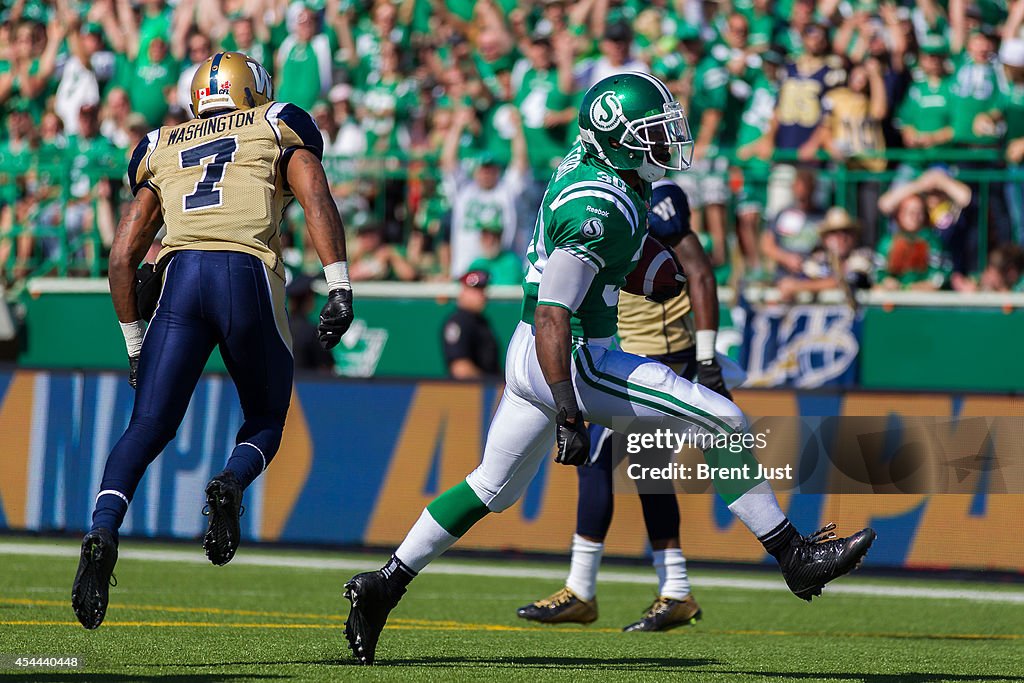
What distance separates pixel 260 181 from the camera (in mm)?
6133

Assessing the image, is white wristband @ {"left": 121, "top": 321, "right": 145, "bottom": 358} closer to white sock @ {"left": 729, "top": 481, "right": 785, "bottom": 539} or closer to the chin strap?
the chin strap

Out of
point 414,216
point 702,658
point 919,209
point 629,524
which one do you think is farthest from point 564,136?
point 702,658

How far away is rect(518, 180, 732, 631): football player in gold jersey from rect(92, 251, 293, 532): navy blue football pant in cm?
215

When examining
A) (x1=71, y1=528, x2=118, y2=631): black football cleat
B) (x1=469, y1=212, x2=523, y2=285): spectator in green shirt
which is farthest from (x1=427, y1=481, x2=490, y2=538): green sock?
(x1=469, y1=212, x2=523, y2=285): spectator in green shirt

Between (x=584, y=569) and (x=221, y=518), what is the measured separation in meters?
2.50

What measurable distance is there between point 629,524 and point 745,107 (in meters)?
4.79

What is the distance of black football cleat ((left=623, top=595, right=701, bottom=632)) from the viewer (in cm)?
769

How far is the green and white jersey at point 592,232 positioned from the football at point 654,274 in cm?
8

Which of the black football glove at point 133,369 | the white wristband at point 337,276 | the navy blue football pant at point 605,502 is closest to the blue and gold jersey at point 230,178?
the white wristband at point 337,276

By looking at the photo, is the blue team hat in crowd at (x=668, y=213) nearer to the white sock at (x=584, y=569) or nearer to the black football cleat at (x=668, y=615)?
the white sock at (x=584, y=569)

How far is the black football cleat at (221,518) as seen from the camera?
5773mm

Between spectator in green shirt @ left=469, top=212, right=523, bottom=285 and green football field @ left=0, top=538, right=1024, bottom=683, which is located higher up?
spectator in green shirt @ left=469, top=212, right=523, bottom=285

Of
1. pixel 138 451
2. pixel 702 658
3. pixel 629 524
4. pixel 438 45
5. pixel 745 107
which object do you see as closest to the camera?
pixel 138 451

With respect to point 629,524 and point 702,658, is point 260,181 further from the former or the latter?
point 629,524
